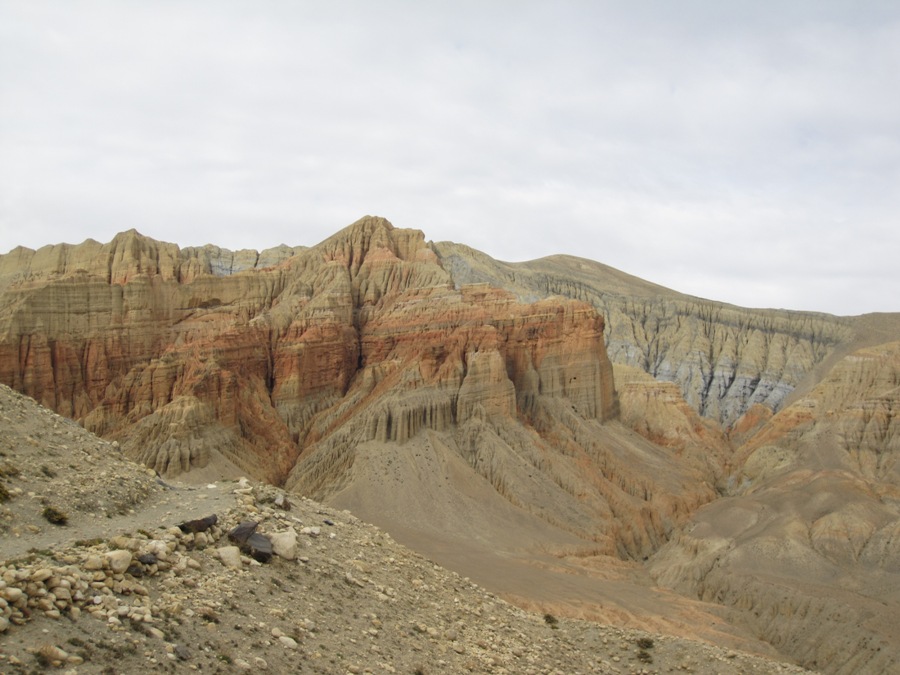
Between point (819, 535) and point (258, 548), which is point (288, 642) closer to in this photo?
point (258, 548)

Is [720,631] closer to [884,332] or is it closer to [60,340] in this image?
[60,340]

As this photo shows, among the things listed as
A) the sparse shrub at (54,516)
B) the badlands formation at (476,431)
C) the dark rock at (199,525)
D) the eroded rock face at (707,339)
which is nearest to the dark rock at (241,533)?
the dark rock at (199,525)

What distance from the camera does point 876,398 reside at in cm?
8494

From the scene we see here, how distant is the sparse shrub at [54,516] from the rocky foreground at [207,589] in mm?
47

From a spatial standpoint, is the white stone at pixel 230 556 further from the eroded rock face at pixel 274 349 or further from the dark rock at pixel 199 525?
the eroded rock face at pixel 274 349

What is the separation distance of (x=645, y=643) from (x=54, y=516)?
23180 mm

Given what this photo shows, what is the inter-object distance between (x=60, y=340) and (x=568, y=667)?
71.9m

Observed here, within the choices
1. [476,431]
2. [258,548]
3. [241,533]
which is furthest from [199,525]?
[476,431]

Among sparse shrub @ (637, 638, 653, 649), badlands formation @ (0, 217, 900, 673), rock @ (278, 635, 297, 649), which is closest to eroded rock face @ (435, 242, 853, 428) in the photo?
badlands formation @ (0, 217, 900, 673)

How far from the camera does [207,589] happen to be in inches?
737

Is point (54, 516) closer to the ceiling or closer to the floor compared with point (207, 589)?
closer to the ceiling

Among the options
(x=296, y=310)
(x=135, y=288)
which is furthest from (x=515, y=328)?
(x=135, y=288)

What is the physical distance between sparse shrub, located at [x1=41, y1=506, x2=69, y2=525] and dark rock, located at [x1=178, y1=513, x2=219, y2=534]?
262 cm

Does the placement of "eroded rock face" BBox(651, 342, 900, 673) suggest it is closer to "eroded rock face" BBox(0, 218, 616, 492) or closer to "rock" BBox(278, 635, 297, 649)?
"eroded rock face" BBox(0, 218, 616, 492)
